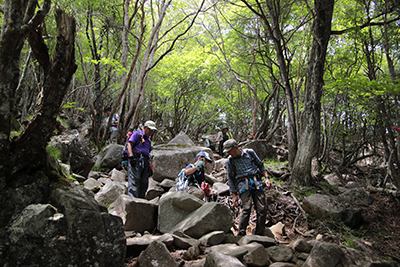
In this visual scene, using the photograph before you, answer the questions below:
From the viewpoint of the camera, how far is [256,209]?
4.86 m

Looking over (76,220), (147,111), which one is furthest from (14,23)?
(147,111)

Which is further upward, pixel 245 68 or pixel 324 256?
pixel 245 68

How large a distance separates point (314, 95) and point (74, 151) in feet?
23.0

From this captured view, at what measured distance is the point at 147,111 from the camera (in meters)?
20.8

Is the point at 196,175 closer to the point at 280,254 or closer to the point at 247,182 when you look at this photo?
the point at 247,182

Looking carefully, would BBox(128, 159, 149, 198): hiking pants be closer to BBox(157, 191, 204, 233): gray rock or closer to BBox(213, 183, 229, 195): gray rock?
BBox(157, 191, 204, 233): gray rock

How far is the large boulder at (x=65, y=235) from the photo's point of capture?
220 cm

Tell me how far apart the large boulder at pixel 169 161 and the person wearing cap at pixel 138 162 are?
8.33 feet

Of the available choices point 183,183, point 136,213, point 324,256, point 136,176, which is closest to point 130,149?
point 136,176

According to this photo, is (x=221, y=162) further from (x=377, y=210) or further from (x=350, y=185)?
(x=377, y=210)

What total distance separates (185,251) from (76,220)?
1.75m

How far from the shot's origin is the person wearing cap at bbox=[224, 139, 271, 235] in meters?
4.75

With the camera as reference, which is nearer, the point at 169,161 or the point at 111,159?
the point at 169,161

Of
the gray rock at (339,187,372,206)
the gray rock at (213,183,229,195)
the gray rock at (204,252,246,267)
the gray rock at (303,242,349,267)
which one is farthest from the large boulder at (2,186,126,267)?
the gray rock at (339,187,372,206)
